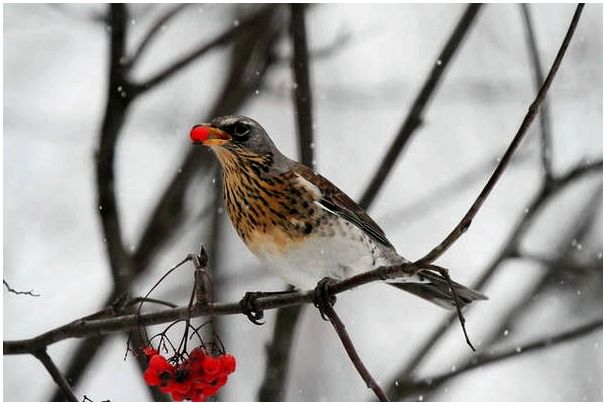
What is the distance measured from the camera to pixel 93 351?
123 inches

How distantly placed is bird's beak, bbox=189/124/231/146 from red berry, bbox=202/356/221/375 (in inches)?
24.6

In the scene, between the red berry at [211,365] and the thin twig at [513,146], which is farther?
the red berry at [211,365]

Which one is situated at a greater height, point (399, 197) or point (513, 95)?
point (513, 95)

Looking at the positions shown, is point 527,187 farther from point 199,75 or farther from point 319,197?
point 319,197

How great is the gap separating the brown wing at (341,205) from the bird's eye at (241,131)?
0.93 feet

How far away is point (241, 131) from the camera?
3.00 metres

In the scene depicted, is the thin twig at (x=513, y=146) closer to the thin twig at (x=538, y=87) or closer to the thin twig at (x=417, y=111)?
the thin twig at (x=417, y=111)

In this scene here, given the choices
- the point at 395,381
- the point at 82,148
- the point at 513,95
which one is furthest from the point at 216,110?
the point at 513,95

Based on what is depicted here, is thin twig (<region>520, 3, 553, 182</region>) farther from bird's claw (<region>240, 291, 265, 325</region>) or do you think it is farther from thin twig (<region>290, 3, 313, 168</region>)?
bird's claw (<region>240, 291, 265, 325</region>)

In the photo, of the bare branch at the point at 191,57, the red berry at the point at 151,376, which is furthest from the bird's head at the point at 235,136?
the red berry at the point at 151,376

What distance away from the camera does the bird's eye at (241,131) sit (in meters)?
2.94

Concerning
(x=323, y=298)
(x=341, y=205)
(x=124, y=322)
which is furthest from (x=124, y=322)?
(x=341, y=205)

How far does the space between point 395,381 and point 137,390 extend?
3.50 feet

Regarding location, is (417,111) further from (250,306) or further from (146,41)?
(250,306)
